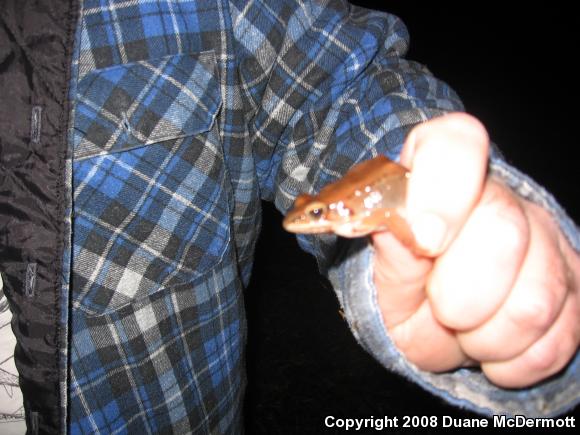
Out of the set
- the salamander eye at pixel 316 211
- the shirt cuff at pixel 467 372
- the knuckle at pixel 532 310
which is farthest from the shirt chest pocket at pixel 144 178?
the knuckle at pixel 532 310

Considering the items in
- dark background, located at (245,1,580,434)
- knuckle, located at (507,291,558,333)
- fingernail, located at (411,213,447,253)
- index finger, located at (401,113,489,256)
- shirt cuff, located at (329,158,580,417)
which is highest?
index finger, located at (401,113,489,256)

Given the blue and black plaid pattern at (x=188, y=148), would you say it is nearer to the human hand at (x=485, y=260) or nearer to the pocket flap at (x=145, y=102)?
the pocket flap at (x=145, y=102)

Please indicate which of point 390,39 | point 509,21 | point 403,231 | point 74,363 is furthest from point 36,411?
point 509,21

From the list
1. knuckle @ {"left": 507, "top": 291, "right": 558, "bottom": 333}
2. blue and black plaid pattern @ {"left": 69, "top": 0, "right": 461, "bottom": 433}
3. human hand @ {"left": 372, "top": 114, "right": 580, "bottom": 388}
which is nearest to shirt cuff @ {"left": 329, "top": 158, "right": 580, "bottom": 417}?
human hand @ {"left": 372, "top": 114, "right": 580, "bottom": 388}

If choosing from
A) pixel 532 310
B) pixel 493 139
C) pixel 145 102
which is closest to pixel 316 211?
pixel 532 310

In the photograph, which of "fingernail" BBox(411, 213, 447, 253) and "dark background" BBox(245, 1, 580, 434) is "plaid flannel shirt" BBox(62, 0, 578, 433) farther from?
"dark background" BBox(245, 1, 580, 434)

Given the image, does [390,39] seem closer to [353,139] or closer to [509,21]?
[353,139]
